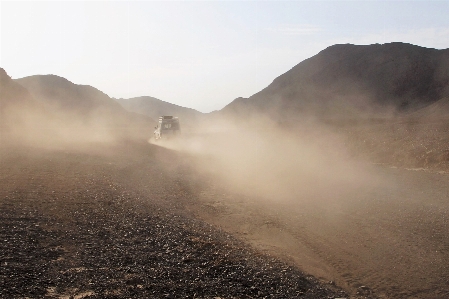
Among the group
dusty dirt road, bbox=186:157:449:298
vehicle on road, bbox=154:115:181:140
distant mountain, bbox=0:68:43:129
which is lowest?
dusty dirt road, bbox=186:157:449:298

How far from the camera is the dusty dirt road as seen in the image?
28.2 feet

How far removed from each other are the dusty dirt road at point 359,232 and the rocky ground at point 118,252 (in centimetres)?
80

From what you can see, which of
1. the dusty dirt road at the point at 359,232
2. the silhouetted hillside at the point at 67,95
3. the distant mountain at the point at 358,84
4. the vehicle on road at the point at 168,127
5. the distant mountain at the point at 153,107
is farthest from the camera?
the distant mountain at the point at 153,107

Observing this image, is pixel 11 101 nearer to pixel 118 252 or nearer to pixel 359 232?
pixel 118 252

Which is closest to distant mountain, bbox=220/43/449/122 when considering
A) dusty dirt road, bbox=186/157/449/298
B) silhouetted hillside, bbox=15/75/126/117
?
silhouetted hillside, bbox=15/75/126/117

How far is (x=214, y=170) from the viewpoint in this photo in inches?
962

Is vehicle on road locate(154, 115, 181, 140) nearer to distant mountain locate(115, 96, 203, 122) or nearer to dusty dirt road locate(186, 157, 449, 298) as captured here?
dusty dirt road locate(186, 157, 449, 298)

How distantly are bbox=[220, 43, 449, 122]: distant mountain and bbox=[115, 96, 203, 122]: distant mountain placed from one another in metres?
45.3

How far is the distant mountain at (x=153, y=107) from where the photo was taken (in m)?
170

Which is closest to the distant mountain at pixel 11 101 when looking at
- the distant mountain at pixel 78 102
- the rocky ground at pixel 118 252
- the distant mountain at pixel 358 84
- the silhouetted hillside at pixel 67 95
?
the rocky ground at pixel 118 252

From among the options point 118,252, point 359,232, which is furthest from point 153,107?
point 118,252

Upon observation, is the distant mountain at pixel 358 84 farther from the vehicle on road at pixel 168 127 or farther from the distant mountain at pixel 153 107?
the vehicle on road at pixel 168 127

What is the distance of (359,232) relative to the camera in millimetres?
11836

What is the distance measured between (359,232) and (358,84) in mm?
101362
